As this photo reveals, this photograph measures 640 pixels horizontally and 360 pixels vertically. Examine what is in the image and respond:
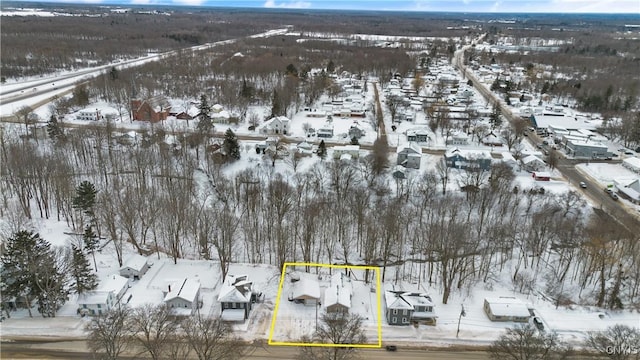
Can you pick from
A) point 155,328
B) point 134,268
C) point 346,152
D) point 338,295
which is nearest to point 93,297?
point 134,268

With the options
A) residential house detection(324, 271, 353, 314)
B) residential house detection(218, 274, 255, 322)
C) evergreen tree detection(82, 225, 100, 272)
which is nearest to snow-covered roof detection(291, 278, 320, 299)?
residential house detection(324, 271, 353, 314)

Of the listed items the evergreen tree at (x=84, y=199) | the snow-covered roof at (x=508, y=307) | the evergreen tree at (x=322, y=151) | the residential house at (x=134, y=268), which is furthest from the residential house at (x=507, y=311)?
the evergreen tree at (x=84, y=199)

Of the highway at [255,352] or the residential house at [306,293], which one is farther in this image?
the residential house at [306,293]

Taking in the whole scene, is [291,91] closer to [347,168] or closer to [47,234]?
[347,168]

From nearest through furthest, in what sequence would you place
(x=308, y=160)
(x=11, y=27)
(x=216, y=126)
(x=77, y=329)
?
(x=77, y=329) < (x=308, y=160) < (x=216, y=126) < (x=11, y=27)

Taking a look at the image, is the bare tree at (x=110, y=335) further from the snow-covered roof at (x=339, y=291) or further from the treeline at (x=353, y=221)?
the snow-covered roof at (x=339, y=291)

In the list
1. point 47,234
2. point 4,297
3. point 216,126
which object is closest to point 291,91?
point 216,126

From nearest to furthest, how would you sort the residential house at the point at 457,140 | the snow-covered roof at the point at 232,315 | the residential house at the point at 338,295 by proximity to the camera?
the snow-covered roof at the point at 232,315
the residential house at the point at 338,295
the residential house at the point at 457,140
